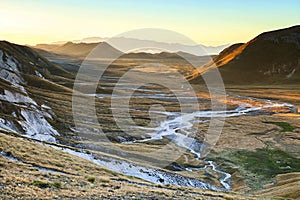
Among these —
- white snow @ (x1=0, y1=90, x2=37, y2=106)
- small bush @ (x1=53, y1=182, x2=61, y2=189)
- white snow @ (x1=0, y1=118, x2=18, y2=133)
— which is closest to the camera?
small bush @ (x1=53, y1=182, x2=61, y2=189)

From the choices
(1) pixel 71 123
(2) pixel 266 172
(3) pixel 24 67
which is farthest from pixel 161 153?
(3) pixel 24 67

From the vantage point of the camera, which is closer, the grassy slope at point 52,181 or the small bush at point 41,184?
the grassy slope at point 52,181

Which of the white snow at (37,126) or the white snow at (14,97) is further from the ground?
the white snow at (14,97)

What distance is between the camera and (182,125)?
102188 mm

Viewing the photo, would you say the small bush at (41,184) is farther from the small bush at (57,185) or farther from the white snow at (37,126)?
the white snow at (37,126)

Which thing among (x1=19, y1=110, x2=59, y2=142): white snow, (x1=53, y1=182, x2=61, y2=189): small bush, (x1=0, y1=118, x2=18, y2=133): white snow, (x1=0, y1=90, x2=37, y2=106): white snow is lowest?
(x1=19, y1=110, x2=59, y2=142): white snow

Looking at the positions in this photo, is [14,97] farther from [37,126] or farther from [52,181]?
[52,181]

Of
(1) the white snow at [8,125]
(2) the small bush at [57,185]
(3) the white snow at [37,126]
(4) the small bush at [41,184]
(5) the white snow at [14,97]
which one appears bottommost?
(3) the white snow at [37,126]

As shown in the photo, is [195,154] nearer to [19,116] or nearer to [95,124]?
[95,124]

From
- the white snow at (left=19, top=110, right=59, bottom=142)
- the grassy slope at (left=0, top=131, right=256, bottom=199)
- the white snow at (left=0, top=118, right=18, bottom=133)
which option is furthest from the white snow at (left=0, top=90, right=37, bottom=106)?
the grassy slope at (left=0, top=131, right=256, bottom=199)

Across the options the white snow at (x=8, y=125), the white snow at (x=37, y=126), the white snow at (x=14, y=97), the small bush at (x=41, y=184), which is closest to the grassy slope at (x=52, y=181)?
the small bush at (x=41, y=184)

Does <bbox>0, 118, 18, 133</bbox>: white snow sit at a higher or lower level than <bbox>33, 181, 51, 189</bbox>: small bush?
lower

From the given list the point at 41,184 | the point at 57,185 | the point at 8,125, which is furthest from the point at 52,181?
the point at 8,125

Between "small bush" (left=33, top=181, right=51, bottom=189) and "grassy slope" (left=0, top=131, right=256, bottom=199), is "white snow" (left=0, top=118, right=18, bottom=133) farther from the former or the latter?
"small bush" (left=33, top=181, right=51, bottom=189)
